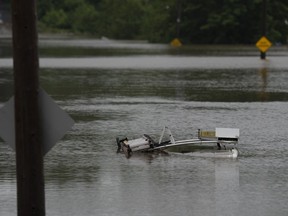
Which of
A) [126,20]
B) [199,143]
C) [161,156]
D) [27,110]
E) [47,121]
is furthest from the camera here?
[126,20]

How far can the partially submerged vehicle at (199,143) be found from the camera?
50.8 feet

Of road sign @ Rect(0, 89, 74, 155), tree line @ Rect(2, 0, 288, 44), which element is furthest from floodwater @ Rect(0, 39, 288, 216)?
tree line @ Rect(2, 0, 288, 44)

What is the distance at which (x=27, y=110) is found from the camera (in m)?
7.95

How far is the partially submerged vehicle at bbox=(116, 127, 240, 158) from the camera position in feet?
50.8

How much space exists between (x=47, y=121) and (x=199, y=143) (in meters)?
8.39

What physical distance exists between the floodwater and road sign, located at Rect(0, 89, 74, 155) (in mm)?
2729

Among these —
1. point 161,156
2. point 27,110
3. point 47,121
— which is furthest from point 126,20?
point 27,110

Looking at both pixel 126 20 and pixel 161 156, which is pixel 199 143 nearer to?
pixel 161 156

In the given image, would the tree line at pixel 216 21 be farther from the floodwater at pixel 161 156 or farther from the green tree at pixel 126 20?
the floodwater at pixel 161 156

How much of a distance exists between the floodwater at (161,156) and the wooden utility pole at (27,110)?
2737 millimetres

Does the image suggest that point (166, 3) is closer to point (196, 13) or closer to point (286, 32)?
point (196, 13)

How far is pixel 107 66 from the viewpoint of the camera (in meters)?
44.5

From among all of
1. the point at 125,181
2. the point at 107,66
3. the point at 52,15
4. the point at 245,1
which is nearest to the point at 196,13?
the point at 245,1

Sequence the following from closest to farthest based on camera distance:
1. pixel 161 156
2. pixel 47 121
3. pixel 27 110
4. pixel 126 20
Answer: pixel 27 110 < pixel 47 121 < pixel 161 156 < pixel 126 20
